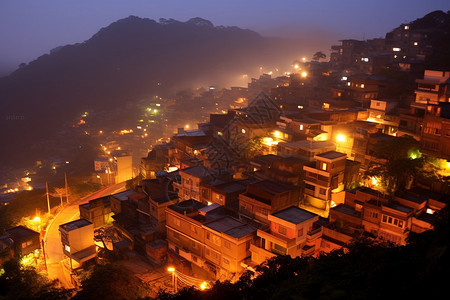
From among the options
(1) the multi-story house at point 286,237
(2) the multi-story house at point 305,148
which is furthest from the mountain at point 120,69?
(1) the multi-story house at point 286,237

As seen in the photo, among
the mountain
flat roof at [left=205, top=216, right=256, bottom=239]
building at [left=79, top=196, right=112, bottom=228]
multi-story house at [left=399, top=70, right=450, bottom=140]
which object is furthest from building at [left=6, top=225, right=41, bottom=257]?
the mountain

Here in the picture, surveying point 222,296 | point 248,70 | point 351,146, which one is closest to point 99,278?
point 222,296

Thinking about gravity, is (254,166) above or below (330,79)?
below

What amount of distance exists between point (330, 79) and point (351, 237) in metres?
34.2

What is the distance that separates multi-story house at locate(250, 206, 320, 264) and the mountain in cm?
6463

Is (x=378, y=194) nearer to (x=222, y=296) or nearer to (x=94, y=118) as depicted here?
(x=222, y=296)

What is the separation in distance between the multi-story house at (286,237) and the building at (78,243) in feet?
39.1

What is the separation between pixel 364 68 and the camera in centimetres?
4856

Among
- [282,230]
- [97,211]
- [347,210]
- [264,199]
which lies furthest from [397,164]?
[97,211]

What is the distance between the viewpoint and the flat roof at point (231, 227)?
18.3 meters

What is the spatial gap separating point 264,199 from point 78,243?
42.8 ft

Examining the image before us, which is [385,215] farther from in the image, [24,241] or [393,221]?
[24,241]

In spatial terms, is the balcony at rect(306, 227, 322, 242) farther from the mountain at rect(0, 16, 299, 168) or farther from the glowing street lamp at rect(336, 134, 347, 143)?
the mountain at rect(0, 16, 299, 168)

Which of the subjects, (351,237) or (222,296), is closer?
(222,296)
